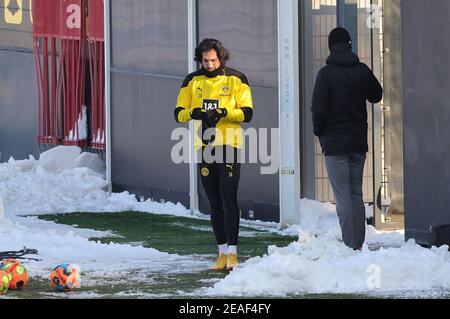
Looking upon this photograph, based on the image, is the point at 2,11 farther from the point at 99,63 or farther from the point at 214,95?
the point at 214,95

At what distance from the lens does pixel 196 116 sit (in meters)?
11.3

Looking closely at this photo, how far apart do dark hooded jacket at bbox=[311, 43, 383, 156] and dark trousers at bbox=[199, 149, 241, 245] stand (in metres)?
0.79

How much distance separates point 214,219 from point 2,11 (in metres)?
13.7

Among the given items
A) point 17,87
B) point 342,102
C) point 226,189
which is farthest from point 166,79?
point 17,87

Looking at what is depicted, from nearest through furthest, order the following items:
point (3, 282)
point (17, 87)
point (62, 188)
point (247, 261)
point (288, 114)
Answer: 1. point (3, 282)
2. point (247, 261)
3. point (288, 114)
4. point (62, 188)
5. point (17, 87)

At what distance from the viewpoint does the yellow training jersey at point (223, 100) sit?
37.4 ft

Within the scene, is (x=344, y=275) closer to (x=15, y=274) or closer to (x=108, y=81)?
(x=15, y=274)

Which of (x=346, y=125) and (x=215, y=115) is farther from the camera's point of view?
(x=346, y=125)

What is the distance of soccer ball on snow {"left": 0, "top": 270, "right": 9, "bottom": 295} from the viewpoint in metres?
10.1

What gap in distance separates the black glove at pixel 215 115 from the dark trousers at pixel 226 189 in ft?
0.99

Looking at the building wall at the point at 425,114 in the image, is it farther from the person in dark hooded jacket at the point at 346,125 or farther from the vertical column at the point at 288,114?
the vertical column at the point at 288,114

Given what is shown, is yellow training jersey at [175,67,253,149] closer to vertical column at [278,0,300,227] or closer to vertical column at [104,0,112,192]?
vertical column at [278,0,300,227]

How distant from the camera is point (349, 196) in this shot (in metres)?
11.7

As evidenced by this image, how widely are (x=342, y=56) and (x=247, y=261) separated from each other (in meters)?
1.87
